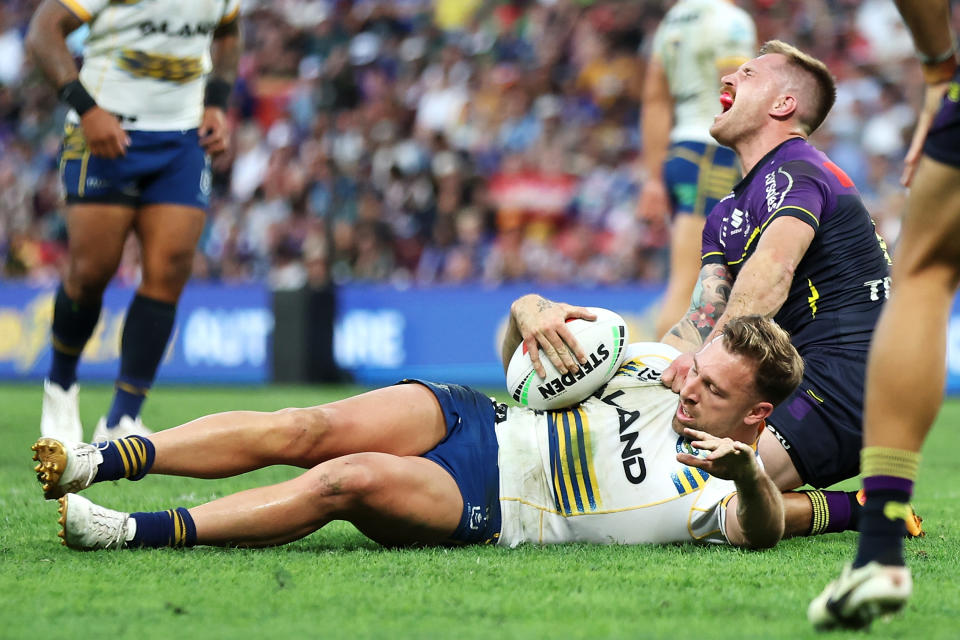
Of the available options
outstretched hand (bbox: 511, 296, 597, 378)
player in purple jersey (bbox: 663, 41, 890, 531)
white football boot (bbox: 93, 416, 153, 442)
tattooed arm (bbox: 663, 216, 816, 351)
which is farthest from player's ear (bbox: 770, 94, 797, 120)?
white football boot (bbox: 93, 416, 153, 442)

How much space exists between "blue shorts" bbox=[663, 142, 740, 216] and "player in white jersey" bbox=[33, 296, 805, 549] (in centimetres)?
354

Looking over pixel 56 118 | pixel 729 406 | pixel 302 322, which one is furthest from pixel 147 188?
pixel 56 118

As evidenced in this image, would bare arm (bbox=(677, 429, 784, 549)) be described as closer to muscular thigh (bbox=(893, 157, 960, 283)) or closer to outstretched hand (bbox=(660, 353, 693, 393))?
outstretched hand (bbox=(660, 353, 693, 393))

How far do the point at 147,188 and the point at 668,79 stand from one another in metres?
3.66

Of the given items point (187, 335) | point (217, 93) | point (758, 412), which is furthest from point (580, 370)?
point (187, 335)

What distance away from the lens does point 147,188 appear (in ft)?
20.5

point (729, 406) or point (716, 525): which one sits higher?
point (729, 406)

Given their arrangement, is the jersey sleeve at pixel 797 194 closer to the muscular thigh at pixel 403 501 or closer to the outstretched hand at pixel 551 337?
the outstretched hand at pixel 551 337

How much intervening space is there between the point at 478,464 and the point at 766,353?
0.98 m

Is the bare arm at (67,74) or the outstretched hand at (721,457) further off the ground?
the bare arm at (67,74)

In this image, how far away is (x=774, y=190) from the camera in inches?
178

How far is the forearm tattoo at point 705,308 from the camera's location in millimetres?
4547

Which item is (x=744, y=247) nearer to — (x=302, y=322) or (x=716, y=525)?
(x=716, y=525)

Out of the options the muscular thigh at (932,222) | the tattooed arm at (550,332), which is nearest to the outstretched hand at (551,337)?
the tattooed arm at (550,332)
